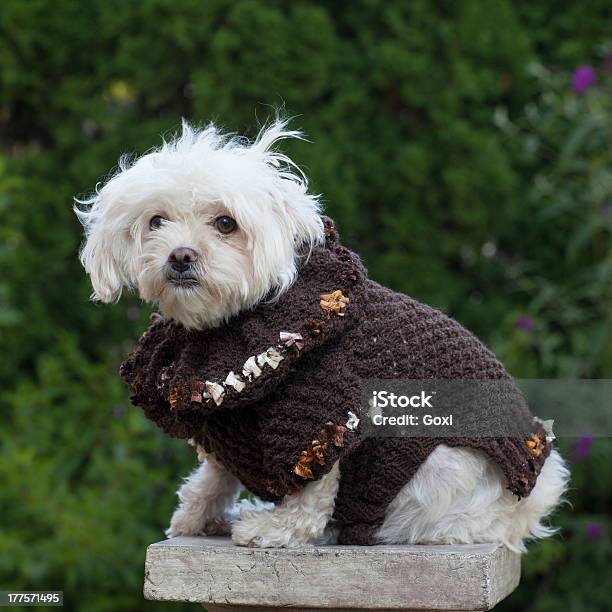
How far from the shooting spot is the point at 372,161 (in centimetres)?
439

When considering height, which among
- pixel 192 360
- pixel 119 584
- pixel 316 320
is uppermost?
pixel 316 320

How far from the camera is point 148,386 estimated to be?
235 cm

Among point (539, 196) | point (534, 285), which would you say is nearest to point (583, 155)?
point (539, 196)

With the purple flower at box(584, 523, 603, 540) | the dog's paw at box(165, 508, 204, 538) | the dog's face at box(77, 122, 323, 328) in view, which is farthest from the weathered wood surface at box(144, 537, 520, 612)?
the purple flower at box(584, 523, 603, 540)

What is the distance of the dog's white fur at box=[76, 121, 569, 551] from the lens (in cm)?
217

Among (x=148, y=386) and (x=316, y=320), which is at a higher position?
(x=316, y=320)

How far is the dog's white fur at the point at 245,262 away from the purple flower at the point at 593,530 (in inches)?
66.6

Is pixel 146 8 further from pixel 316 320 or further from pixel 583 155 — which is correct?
pixel 316 320

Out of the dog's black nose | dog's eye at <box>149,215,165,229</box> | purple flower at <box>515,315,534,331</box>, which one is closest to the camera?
the dog's black nose

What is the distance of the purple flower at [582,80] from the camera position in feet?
14.0

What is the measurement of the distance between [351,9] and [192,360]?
2654mm

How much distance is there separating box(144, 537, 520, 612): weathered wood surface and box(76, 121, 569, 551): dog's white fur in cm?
6

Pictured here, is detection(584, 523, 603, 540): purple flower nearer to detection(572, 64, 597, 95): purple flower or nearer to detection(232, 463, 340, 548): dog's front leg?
detection(572, 64, 597, 95): purple flower

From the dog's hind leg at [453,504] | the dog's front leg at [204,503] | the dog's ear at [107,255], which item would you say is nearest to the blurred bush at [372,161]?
the dog's front leg at [204,503]
